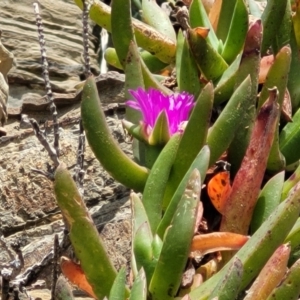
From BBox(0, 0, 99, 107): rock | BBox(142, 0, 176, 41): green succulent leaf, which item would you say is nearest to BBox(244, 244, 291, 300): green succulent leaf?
BBox(142, 0, 176, 41): green succulent leaf

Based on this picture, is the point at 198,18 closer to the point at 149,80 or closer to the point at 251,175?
the point at 149,80

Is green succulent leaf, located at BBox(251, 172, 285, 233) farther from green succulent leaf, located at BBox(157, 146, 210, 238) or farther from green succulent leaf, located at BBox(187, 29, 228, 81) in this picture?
green succulent leaf, located at BBox(187, 29, 228, 81)

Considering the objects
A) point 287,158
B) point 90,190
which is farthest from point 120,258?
point 287,158

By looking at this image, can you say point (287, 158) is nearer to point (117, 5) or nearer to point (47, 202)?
point (117, 5)

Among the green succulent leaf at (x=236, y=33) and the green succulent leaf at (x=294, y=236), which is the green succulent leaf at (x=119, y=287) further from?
the green succulent leaf at (x=236, y=33)

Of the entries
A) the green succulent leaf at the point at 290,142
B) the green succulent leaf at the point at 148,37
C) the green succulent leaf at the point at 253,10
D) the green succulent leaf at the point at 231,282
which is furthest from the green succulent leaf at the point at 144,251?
the green succulent leaf at the point at 253,10

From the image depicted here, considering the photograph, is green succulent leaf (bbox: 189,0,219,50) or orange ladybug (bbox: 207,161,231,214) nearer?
orange ladybug (bbox: 207,161,231,214)

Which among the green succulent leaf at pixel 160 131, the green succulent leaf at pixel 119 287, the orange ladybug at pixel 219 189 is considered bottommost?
the orange ladybug at pixel 219 189
